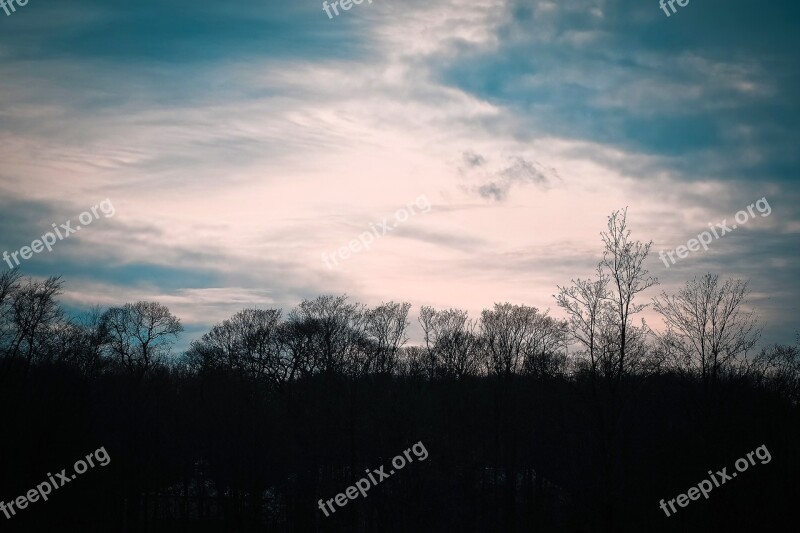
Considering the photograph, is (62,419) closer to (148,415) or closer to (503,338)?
(148,415)

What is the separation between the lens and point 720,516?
29.2 metres

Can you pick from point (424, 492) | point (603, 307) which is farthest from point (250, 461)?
point (603, 307)

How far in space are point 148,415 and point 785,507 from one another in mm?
41589

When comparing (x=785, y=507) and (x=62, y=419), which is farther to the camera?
(x=62, y=419)
